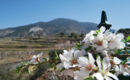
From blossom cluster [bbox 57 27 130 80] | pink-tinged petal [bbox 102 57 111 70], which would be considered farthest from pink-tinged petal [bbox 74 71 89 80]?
pink-tinged petal [bbox 102 57 111 70]

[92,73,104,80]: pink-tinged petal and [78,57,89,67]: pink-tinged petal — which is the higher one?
[78,57,89,67]: pink-tinged petal

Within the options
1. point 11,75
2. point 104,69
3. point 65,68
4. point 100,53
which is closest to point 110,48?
point 100,53

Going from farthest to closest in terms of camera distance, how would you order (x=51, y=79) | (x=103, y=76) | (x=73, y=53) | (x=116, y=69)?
(x=51, y=79)
(x=73, y=53)
(x=116, y=69)
(x=103, y=76)

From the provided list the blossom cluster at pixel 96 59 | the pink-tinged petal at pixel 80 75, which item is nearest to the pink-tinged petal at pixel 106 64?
the blossom cluster at pixel 96 59

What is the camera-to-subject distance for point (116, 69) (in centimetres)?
95

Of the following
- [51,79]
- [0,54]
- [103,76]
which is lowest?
[0,54]

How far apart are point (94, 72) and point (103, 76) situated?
0.05 m

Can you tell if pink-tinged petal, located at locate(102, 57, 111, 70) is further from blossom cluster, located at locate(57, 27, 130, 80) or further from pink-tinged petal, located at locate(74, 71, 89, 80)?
pink-tinged petal, located at locate(74, 71, 89, 80)

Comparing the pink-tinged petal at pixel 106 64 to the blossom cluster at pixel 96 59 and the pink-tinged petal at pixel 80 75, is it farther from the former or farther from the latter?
the pink-tinged petal at pixel 80 75

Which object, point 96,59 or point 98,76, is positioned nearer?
point 98,76

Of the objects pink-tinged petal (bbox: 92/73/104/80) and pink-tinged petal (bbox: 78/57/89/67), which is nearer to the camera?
pink-tinged petal (bbox: 92/73/104/80)

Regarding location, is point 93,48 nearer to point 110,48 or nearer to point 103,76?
point 110,48

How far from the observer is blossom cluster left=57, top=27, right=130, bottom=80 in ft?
2.90

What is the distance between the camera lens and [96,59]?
95cm
